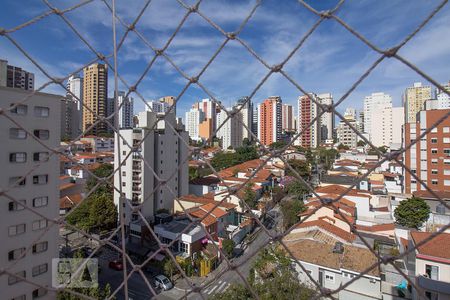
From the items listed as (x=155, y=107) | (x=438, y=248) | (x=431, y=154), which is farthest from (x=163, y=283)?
(x=431, y=154)

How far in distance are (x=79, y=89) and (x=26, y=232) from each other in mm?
11603

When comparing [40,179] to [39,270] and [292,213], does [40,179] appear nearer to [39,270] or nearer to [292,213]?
[39,270]

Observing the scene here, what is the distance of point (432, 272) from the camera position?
269cm

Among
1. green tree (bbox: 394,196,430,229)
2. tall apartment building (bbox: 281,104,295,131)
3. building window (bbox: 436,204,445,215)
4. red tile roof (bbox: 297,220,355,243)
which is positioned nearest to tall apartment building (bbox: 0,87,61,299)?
red tile roof (bbox: 297,220,355,243)

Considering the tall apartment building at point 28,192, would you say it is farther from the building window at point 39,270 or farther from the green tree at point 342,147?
the green tree at point 342,147

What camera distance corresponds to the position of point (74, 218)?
5.56 m

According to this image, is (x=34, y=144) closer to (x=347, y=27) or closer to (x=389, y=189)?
(x=347, y=27)

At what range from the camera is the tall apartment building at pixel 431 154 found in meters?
7.23

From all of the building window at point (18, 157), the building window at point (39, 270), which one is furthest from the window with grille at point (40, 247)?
the building window at point (18, 157)

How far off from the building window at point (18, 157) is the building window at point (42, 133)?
25 centimetres

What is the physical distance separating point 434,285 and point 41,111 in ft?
14.1

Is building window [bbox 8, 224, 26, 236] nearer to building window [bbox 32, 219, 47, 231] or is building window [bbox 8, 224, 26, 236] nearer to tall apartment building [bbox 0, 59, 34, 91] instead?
building window [bbox 32, 219, 47, 231]

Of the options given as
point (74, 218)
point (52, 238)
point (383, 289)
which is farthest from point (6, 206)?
point (383, 289)

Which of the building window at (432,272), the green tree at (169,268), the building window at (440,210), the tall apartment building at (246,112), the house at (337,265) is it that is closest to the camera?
the tall apartment building at (246,112)
